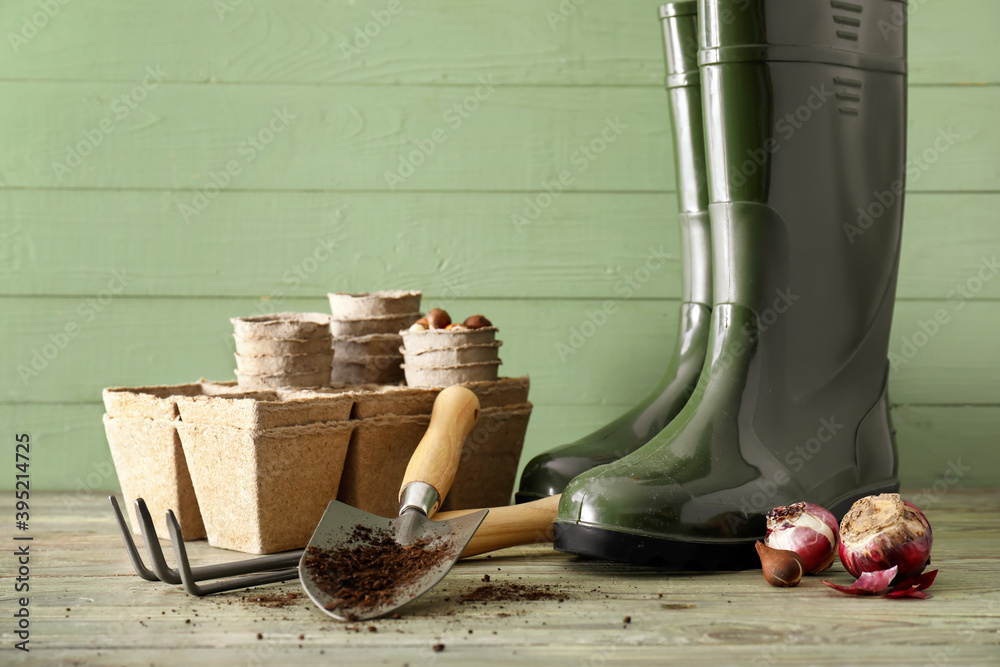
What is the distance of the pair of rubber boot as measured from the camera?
40.0 inches

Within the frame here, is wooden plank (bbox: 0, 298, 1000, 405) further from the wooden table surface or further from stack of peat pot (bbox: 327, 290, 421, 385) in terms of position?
the wooden table surface

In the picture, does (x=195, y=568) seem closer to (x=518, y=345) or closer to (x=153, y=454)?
(x=153, y=454)

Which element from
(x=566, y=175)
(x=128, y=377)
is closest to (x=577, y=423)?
(x=566, y=175)

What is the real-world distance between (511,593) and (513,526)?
147mm

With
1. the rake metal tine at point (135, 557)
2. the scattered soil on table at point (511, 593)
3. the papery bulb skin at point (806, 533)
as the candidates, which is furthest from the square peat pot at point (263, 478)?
the papery bulb skin at point (806, 533)

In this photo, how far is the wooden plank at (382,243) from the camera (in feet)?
5.25

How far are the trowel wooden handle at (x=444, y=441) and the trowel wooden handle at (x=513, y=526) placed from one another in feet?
0.18

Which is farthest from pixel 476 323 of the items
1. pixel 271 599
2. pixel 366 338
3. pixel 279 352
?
pixel 271 599

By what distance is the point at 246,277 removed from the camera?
1618mm

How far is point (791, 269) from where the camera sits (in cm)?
107

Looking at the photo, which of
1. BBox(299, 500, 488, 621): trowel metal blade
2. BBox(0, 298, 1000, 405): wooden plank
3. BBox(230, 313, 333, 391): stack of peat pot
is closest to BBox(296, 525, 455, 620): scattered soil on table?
BBox(299, 500, 488, 621): trowel metal blade

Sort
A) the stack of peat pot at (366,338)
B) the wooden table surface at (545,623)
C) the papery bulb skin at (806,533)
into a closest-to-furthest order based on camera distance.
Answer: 1. the wooden table surface at (545,623)
2. the papery bulb skin at (806,533)
3. the stack of peat pot at (366,338)

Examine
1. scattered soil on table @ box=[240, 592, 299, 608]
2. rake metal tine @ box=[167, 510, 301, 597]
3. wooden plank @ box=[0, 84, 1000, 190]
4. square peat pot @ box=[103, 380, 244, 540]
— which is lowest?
scattered soil on table @ box=[240, 592, 299, 608]

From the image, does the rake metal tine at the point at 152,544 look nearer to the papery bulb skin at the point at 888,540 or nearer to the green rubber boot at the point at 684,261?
the green rubber boot at the point at 684,261
